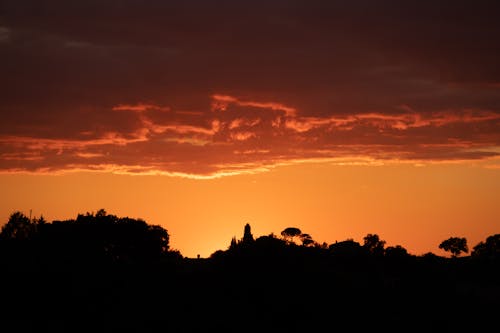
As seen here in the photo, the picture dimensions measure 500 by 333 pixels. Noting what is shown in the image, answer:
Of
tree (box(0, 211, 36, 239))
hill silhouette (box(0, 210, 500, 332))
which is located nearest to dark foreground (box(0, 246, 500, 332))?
hill silhouette (box(0, 210, 500, 332))

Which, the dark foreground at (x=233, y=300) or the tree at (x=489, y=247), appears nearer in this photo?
the dark foreground at (x=233, y=300)

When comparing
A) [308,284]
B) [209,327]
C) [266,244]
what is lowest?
[209,327]

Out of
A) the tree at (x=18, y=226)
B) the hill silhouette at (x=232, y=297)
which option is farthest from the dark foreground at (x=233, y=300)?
the tree at (x=18, y=226)

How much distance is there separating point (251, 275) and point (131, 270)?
1548cm

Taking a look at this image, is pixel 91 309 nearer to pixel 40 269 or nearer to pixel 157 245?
pixel 40 269

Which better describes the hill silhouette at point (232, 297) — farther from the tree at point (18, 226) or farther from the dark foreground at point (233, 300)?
the tree at point (18, 226)

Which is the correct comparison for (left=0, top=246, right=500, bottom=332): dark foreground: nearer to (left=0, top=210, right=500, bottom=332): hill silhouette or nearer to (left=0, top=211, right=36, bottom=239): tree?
(left=0, top=210, right=500, bottom=332): hill silhouette

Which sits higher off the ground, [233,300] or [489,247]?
[489,247]

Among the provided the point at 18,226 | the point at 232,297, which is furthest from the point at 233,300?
the point at 18,226

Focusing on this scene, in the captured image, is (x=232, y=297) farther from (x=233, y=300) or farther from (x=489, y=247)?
(x=489, y=247)

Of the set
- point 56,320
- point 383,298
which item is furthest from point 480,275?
point 56,320

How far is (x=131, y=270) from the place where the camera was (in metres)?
69.2

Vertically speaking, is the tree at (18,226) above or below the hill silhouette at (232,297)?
above

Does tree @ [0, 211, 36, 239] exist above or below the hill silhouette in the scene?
above
